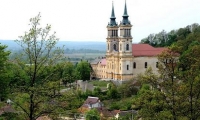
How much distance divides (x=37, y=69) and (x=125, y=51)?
47.7 meters

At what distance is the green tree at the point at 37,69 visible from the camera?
13.5 m

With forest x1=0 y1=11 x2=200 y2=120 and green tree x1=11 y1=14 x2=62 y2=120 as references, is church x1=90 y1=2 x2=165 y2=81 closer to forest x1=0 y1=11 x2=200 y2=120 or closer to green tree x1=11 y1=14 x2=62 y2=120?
forest x1=0 y1=11 x2=200 y2=120

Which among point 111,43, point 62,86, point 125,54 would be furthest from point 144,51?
point 62,86

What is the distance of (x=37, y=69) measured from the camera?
13.8 m

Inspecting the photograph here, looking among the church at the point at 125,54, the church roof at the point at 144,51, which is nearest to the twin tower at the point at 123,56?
the church at the point at 125,54

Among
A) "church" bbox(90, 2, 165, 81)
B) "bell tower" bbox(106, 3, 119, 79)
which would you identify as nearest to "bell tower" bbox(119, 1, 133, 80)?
"church" bbox(90, 2, 165, 81)

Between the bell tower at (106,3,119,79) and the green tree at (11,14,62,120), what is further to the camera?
the bell tower at (106,3,119,79)

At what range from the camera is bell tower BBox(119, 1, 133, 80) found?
6112cm

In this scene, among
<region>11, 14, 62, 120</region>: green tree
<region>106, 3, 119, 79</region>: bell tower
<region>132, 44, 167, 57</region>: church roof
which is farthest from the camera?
<region>106, 3, 119, 79</region>: bell tower

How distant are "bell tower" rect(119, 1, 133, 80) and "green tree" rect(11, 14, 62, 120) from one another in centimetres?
4748

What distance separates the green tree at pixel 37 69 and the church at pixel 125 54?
46306 millimetres

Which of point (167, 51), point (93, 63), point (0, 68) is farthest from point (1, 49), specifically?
point (93, 63)

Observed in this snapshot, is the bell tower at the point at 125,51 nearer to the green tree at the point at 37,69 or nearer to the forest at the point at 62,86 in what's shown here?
the forest at the point at 62,86

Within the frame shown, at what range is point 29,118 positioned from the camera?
13789 millimetres
